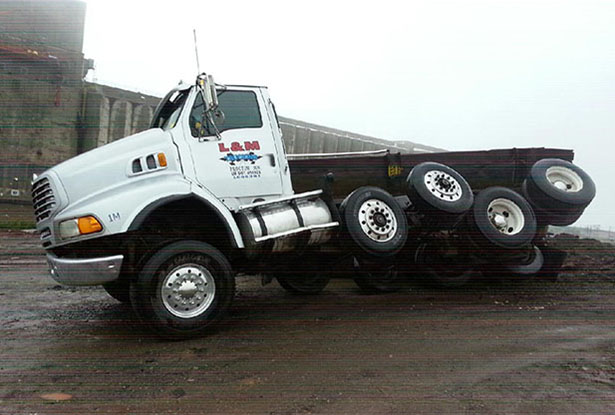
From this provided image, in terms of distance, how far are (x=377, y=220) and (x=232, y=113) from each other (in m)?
2.11

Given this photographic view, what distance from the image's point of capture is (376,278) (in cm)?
627

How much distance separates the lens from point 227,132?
4777 mm

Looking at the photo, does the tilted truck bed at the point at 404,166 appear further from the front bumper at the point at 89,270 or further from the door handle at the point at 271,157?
the front bumper at the point at 89,270

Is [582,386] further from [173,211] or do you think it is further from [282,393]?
[173,211]

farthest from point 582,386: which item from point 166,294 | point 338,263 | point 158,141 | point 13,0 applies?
point 13,0

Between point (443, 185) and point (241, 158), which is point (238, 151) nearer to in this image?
point (241, 158)

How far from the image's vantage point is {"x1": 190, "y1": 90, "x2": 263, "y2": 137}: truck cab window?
469 cm

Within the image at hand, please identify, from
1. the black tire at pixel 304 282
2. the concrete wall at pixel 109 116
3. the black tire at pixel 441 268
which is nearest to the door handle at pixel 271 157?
the black tire at pixel 304 282

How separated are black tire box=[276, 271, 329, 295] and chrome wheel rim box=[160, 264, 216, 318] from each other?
1.89 meters

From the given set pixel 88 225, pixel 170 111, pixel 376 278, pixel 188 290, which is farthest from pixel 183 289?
pixel 376 278

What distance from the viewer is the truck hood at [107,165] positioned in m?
4.15

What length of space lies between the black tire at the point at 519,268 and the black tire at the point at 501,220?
597mm

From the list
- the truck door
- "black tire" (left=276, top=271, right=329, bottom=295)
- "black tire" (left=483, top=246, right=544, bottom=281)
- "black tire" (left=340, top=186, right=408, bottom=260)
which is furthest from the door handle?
"black tire" (left=483, top=246, right=544, bottom=281)

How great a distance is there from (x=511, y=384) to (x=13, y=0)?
22621mm
